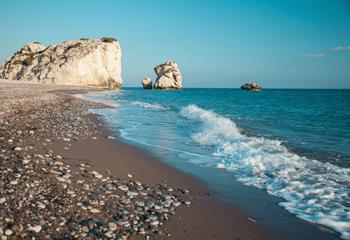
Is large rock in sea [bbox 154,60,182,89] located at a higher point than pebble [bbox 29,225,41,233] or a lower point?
higher

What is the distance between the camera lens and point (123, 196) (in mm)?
5660

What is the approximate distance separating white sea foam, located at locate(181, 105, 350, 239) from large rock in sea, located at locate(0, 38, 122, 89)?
77.0m

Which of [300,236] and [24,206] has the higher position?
[24,206]

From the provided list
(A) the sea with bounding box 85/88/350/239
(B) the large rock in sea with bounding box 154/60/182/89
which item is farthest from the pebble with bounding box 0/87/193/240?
(B) the large rock in sea with bounding box 154/60/182/89

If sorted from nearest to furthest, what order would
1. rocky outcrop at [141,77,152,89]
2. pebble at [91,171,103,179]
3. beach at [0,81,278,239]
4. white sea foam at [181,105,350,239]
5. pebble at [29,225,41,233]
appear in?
pebble at [29,225,41,233] < beach at [0,81,278,239] < white sea foam at [181,105,350,239] < pebble at [91,171,103,179] < rocky outcrop at [141,77,152,89]

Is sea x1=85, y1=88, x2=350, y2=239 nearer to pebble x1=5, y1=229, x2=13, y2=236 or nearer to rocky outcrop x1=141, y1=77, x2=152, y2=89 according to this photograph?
pebble x1=5, y1=229, x2=13, y2=236

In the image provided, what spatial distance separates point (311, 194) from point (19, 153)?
6.77 m

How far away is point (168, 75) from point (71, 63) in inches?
2052

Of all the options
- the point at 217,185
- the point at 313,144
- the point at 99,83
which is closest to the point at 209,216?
the point at 217,185

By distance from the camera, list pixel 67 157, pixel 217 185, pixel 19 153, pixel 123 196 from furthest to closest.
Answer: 1. pixel 67 157
2. pixel 19 153
3. pixel 217 185
4. pixel 123 196

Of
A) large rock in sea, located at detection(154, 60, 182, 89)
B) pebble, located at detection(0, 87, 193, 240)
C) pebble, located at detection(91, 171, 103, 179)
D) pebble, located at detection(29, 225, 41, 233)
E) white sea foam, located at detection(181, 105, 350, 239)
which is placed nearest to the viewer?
pebble, located at detection(29, 225, 41, 233)

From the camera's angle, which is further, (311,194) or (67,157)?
(67,157)

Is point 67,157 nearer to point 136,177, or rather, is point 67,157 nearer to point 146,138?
point 136,177

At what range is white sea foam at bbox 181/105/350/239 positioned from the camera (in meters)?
5.59
